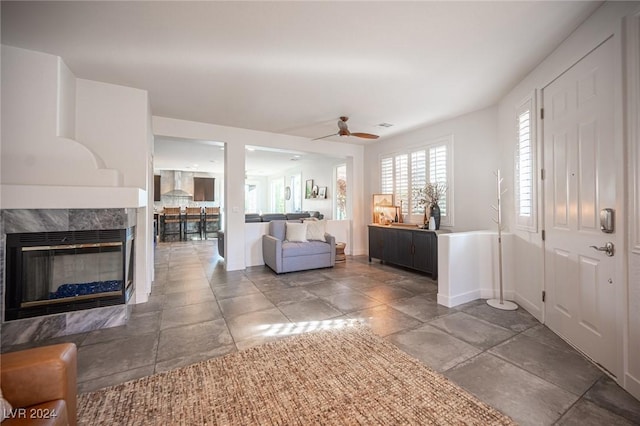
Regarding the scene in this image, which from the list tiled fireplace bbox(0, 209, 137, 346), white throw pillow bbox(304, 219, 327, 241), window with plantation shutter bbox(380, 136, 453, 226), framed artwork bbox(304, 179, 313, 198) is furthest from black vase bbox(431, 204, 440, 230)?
framed artwork bbox(304, 179, 313, 198)

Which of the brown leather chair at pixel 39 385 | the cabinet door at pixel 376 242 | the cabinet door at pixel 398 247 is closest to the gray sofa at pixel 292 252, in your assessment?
the cabinet door at pixel 376 242

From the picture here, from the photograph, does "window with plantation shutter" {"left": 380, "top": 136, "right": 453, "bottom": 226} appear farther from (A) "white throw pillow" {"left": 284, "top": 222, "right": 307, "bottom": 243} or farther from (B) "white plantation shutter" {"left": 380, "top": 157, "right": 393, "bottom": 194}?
(A) "white throw pillow" {"left": 284, "top": 222, "right": 307, "bottom": 243}

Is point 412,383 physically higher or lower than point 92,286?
lower

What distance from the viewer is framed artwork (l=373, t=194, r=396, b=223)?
5.65 metres

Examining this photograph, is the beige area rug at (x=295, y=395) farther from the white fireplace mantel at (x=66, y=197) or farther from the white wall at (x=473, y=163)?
the white wall at (x=473, y=163)

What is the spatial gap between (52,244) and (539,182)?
5003 millimetres

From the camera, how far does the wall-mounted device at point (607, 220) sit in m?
1.92

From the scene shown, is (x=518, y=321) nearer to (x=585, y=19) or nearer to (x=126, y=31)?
(x=585, y=19)

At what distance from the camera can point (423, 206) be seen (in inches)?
205

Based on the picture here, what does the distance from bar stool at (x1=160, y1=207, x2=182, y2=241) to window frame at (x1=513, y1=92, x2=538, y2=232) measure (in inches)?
393

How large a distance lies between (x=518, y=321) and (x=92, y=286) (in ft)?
15.0

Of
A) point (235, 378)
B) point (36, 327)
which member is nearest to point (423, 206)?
point (235, 378)

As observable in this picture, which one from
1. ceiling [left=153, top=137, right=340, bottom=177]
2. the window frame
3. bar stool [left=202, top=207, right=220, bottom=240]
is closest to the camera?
the window frame

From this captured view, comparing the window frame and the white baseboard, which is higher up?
the window frame
